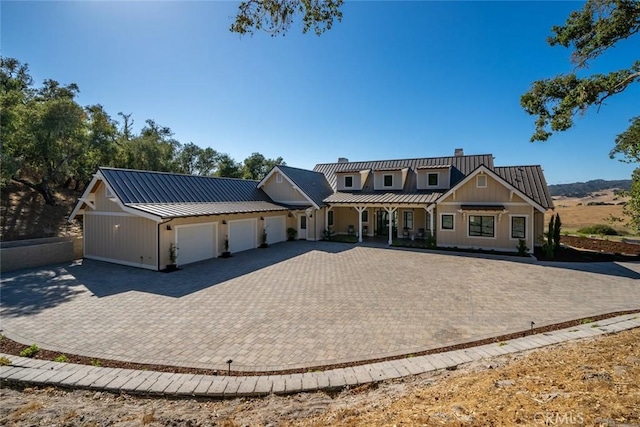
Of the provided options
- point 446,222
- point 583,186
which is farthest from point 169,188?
point 583,186

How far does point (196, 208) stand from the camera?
15406 millimetres

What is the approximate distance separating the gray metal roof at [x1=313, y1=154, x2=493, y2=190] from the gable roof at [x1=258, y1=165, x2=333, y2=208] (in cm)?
128

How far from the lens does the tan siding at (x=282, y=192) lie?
2213cm

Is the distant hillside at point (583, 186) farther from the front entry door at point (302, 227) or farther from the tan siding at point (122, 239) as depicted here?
the tan siding at point (122, 239)

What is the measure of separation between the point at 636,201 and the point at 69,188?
39534 mm

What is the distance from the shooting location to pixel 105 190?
582 inches

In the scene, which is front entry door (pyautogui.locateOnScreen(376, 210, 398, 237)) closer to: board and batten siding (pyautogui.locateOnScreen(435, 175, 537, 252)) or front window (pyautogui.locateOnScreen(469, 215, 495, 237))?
board and batten siding (pyautogui.locateOnScreen(435, 175, 537, 252))

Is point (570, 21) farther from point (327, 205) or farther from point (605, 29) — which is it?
point (327, 205)

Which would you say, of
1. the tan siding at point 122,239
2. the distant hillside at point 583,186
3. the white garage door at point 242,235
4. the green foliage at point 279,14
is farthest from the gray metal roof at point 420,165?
the distant hillside at point 583,186

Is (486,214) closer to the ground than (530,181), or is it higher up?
closer to the ground

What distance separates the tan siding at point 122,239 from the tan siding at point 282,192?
10585mm

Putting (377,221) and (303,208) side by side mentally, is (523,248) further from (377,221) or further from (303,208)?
(303,208)

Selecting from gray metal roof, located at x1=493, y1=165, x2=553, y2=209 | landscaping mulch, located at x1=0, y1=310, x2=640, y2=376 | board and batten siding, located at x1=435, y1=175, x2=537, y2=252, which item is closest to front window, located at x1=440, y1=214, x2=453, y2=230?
board and batten siding, located at x1=435, y1=175, x2=537, y2=252

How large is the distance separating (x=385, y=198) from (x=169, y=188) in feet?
45.2
